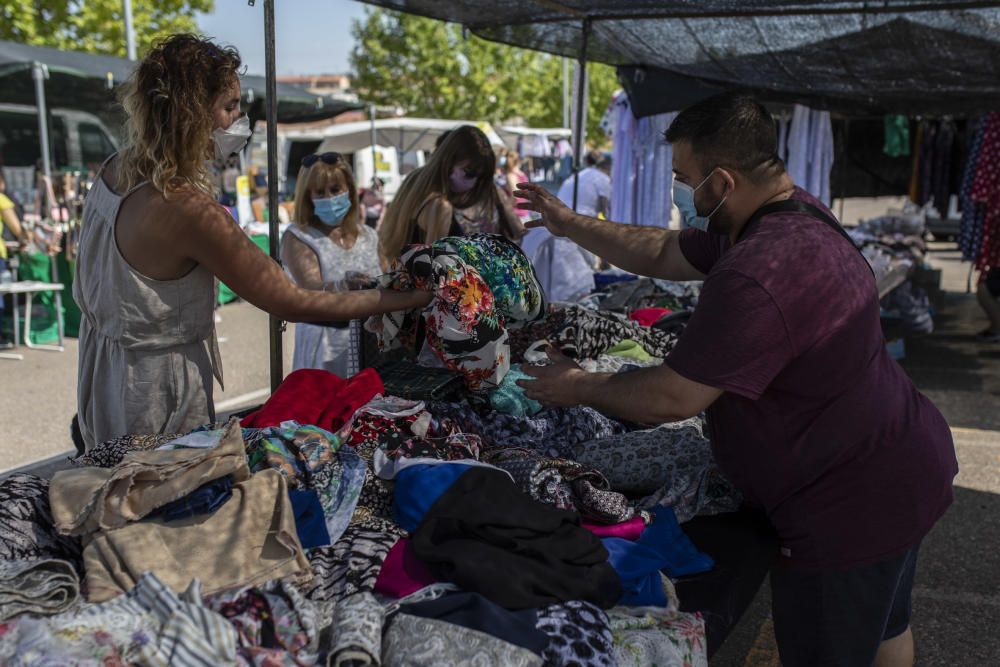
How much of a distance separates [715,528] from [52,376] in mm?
6981

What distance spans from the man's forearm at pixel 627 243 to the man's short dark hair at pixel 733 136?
0.87 metres

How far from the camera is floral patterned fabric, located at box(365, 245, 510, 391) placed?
287 cm

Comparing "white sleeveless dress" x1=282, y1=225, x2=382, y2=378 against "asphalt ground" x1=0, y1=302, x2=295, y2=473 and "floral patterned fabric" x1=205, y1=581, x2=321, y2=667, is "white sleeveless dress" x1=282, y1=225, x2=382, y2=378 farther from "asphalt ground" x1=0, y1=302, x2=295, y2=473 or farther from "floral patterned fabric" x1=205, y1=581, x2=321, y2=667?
"floral patterned fabric" x1=205, y1=581, x2=321, y2=667

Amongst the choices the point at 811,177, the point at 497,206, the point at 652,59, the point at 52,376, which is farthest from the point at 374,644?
the point at 811,177

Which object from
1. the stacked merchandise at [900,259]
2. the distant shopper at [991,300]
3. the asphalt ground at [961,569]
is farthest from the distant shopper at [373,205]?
the asphalt ground at [961,569]

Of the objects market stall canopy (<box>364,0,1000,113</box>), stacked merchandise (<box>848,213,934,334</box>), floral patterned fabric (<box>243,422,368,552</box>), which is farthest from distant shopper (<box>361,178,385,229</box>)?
floral patterned fabric (<box>243,422,368,552</box>)

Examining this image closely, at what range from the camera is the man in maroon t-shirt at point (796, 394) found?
6.51ft

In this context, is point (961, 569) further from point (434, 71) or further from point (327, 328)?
point (434, 71)

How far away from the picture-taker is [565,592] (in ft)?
6.49

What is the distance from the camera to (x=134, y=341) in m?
2.54

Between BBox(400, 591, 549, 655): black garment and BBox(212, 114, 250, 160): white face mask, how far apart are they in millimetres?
1492

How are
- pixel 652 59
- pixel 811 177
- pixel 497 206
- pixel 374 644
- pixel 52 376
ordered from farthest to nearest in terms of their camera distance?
pixel 811 177 → pixel 52 376 → pixel 652 59 → pixel 497 206 → pixel 374 644

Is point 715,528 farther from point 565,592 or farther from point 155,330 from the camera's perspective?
point 155,330

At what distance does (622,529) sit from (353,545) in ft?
2.42
